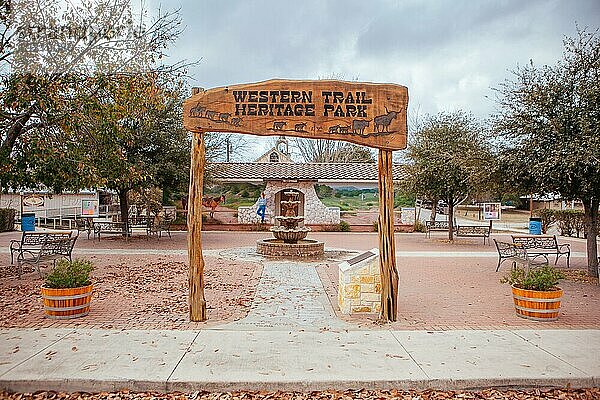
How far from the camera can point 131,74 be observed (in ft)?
35.3

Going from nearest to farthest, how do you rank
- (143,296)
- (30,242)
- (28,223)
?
(143,296)
(30,242)
(28,223)

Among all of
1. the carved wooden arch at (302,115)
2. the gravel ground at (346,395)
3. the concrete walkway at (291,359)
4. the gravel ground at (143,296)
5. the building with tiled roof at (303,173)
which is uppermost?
the building with tiled roof at (303,173)

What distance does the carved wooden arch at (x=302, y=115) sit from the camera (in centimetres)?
705

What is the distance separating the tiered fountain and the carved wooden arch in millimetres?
8316

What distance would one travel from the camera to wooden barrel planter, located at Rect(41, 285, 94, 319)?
7.18 metres

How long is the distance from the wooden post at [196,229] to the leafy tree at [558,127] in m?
6.92

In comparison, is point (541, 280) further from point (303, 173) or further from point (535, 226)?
point (303, 173)

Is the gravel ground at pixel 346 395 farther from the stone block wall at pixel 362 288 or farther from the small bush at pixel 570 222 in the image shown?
the small bush at pixel 570 222

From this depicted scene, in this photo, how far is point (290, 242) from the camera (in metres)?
16.6

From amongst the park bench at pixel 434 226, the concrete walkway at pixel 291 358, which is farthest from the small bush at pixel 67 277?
the park bench at pixel 434 226

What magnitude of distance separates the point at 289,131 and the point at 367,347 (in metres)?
3.00

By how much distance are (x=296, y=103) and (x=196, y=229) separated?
2.22 m

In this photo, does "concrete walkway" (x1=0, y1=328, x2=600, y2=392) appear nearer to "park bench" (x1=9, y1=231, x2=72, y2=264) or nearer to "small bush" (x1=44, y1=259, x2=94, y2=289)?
"small bush" (x1=44, y1=259, x2=94, y2=289)

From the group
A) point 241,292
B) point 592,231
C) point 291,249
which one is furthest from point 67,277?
point 592,231
